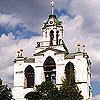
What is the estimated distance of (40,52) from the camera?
7581 cm

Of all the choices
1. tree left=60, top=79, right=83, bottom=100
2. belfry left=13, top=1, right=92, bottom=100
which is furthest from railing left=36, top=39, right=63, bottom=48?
tree left=60, top=79, right=83, bottom=100

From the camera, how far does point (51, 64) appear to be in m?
75.8

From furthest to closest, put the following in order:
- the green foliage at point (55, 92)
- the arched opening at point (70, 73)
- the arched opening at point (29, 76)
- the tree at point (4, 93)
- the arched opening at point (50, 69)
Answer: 1. the arched opening at point (29, 76)
2. the arched opening at point (50, 69)
3. the arched opening at point (70, 73)
4. the tree at point (4, 93)
5. the green foliage at point (55, 92)

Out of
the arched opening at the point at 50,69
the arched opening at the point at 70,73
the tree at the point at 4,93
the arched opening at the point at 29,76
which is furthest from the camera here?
the arched opening at the point at 29,76

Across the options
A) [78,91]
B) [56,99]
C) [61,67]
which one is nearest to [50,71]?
[61,67]

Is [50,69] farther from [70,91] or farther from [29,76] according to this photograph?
[70,91]

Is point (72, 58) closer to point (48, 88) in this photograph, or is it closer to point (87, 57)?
point (87, 57)

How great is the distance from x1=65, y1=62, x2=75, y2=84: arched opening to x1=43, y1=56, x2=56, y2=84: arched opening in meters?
2.21

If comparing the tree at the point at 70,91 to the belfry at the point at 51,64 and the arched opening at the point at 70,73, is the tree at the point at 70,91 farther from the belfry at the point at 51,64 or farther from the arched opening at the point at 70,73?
the belfry at the point at 51,64

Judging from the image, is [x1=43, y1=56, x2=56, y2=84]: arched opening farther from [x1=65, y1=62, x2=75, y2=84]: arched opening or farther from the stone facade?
[x1=65, y1=62, x2=75, y2=84]: arched opening

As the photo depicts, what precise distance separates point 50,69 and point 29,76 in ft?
12.4

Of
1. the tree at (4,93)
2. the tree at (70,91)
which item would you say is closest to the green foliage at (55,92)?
the tree at (70,91)

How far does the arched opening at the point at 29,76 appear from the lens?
76438mm

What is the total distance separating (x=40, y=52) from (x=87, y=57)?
25.0 feet
